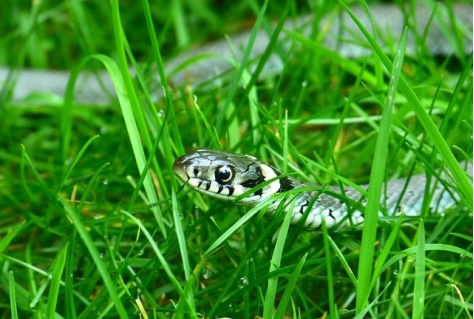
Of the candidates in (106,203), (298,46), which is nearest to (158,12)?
(298,46)

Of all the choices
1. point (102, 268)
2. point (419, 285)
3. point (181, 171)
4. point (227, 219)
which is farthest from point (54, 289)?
point (419, 285)

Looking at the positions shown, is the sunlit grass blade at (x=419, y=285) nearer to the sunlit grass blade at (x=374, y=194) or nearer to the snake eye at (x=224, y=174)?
the sunlit grass blade at (x=374, y=194)

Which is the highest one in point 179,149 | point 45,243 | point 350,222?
point 179,149

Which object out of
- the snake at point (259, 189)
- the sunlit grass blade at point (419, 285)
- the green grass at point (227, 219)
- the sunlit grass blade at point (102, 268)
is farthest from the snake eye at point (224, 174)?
the sunlit grass blade at point (419, 285)

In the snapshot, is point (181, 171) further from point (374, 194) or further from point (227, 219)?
point (374, 194)

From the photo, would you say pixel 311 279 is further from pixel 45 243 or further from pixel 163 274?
pixel 45 243

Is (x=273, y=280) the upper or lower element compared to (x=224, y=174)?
lower

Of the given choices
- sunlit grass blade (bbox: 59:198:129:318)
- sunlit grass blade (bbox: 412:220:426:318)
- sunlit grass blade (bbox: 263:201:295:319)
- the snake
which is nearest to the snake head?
the snake
